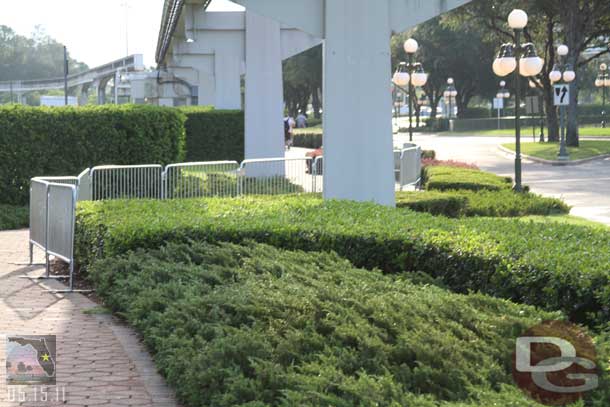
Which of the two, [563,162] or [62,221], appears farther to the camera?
[563,162]

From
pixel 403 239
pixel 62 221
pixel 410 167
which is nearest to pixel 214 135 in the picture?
pixel 410 167

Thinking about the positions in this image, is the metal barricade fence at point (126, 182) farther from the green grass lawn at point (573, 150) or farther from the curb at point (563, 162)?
the green grass lawn at point (573, 150)

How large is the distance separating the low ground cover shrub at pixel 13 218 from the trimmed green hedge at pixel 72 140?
0.88 metres

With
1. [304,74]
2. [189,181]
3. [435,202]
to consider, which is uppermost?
[304,74]

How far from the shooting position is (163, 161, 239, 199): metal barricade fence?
1745cm

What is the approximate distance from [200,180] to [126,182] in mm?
1247

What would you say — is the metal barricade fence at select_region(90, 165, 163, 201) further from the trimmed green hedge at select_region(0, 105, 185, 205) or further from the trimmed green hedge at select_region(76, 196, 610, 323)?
the trimmed green hedge at select_region(76, 196, 610, 323)

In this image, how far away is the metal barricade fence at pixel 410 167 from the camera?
2192cm

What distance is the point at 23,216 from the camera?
60.2 ft

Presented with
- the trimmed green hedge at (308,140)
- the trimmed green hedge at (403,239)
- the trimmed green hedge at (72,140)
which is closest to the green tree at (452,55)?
the trimmed green hedge at (308,140)

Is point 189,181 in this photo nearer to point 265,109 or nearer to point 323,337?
point 323,337

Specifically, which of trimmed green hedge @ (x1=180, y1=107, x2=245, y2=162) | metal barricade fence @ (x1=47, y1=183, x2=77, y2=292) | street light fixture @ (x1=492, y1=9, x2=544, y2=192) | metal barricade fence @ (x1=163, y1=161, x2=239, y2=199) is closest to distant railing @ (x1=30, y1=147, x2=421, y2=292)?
metal barricade fence @ (x1=163, y1=161, x2=239, y2=199)

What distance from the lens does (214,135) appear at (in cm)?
3403

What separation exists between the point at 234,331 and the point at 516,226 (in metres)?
3.68
